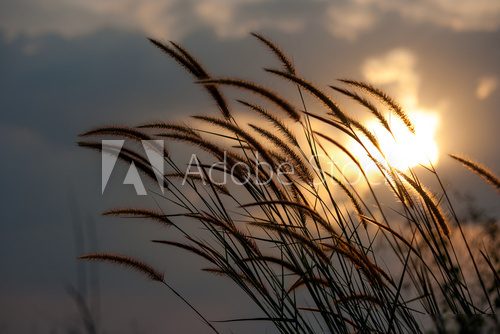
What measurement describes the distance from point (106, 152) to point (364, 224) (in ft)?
4.04

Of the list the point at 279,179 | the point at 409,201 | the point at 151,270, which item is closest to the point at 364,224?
the point at 409,201

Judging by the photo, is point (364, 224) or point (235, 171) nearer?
point (235, 171)

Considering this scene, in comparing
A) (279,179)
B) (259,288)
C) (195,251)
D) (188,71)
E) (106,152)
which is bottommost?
(259,288)

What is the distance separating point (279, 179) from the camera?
336 centimetres

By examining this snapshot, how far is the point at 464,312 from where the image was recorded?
3203 millimetres

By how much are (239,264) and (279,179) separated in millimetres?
421

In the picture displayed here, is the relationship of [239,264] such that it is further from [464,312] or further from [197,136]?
[464,312]

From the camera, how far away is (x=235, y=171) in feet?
10.7

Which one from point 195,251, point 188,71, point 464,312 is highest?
point 188,71

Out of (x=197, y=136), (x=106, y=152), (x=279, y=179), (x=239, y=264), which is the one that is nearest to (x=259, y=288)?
(x=239, y=264)

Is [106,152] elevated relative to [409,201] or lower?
elevated

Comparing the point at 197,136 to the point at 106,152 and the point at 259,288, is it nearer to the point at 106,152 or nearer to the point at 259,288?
the point at 106,152

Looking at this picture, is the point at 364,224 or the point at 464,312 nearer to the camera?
the point at 464,312

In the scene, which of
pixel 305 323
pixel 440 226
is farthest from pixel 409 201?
pixel 305 323
